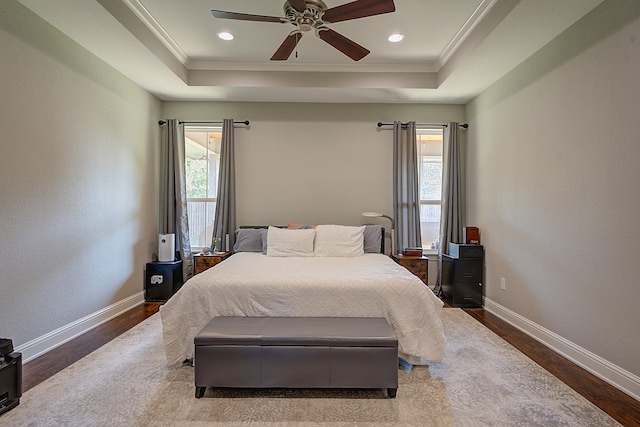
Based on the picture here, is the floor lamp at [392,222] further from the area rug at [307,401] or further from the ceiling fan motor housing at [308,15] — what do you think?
the ceiling fan motor housing at [308,15]

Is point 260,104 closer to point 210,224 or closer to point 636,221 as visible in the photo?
point 210,224

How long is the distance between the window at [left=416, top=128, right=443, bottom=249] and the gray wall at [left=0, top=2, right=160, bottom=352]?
3.96m

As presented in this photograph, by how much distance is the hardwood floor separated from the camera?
83.9 inches

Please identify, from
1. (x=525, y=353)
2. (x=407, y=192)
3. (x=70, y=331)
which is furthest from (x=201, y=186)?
(x=525, y=353)

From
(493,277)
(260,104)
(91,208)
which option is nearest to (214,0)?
(260,104)

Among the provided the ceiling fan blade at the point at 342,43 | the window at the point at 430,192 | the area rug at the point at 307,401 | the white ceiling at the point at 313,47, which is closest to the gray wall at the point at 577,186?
the white ceiling at the point at 313,47

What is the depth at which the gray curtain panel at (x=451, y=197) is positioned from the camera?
4.76m

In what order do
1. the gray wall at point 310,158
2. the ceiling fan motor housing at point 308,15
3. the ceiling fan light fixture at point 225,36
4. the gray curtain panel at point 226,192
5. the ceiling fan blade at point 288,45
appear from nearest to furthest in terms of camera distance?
1. the ceiling fan motor housing at point 308,15
2. the ceiling fan blade at point 288,45
3. the ceiling fan light fixture at point 225,36
4. the gray curtain panel at point 226,192
5. the gray wall at point 310,158

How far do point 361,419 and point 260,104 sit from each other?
4206 mm

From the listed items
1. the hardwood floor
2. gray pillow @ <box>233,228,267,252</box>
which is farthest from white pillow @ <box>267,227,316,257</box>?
the hardwood floor

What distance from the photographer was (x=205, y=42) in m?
3.71

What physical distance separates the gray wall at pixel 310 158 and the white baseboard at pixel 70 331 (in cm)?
182

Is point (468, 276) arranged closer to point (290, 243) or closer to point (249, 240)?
point (290, 243)

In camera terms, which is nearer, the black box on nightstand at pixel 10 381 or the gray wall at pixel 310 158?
the black box on nightstand at pixel 10 381
